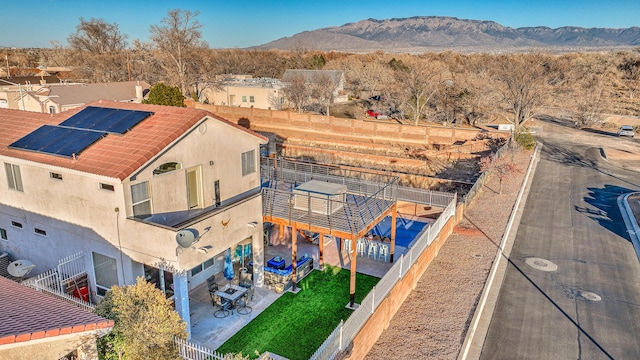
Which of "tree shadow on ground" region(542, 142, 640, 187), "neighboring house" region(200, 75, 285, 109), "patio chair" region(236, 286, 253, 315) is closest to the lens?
"patio chair" region(236, 286, 253, 315)

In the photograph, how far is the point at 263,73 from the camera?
283 ft

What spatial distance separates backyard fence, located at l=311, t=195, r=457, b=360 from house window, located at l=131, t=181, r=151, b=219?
639cm

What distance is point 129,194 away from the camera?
474 inches

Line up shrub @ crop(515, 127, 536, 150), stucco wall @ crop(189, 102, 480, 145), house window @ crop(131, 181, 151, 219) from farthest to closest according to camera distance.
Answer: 1. stucco wall @ crop(189, 102, 480, 145)
2. shrub @ crop(515, 127, 536, 150)
3. house window @ crop(131, 181, 151, 219)

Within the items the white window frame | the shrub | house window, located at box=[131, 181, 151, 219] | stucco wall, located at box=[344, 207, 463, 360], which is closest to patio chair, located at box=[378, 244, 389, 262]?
stucco wall, located at box=[344, 207, 463, 360]

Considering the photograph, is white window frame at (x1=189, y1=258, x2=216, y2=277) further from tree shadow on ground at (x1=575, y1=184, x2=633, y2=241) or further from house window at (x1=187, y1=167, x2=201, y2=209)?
tree shadow on ground at (x1=575, y1=184, x2=633, y2=241)

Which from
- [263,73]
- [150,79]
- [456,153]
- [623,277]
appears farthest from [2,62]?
[623,277]

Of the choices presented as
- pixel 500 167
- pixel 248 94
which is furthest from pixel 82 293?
pixel 248 94

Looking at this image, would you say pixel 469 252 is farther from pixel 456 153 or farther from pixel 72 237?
pixel 456 153

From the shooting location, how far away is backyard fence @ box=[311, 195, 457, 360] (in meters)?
9.99

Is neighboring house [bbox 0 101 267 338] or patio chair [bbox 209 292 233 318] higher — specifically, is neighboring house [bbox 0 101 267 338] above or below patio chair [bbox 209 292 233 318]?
above

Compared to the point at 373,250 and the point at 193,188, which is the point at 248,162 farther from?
the point at 373,250

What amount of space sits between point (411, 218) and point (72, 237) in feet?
52.8

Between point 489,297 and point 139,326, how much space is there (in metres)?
11.4
